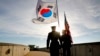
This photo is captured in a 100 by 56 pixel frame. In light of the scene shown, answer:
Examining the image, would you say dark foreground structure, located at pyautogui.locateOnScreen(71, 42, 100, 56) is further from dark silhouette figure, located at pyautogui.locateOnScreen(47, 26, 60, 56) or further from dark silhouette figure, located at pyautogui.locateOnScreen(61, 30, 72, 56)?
dark silhouette figure, located at pyautogui.locateOnScreen(47, 26, 60, 56)

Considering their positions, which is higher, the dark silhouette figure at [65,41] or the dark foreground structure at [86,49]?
the dark silhouette figure at [65,41]

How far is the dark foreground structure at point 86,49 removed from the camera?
1064cm

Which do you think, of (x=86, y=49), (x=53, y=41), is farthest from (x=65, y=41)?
(x=86, y=49)

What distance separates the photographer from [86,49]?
12008 mm

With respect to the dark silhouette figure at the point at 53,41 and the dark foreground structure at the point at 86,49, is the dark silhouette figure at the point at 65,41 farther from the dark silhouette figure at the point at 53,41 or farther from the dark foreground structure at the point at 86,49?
the dark foreground structure at the point at 86,49

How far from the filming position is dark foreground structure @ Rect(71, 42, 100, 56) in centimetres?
1064

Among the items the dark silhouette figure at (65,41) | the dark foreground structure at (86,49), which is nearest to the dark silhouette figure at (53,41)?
the dark silhouette figure at (65,41)

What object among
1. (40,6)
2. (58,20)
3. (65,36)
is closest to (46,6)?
(40,6)

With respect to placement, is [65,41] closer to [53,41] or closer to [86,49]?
[53,41]

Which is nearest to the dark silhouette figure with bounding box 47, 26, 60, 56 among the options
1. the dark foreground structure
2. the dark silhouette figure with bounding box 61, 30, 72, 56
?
the dark silhouette figure with bounding box 61, 30, 72, 56

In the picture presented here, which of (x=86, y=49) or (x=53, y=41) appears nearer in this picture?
(x=53, y=41)

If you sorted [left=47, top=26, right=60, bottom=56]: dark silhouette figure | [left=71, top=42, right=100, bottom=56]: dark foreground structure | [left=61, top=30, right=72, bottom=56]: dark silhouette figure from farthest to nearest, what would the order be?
1. [left=71, top=42, right=100, bottom=56]: dark foreground structure
2. [left=61, top=30, right=72, bottom=56]: dark silhouette figure
3. [left=47, top=26, right=60, bottom=56]: dark silhouette figure

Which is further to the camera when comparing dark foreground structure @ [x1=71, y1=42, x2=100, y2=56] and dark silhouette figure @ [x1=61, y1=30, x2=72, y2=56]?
dark foreground structure @ [x1=71, y1=42, x2=100, y2=56]

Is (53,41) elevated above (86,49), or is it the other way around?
(53,41)
